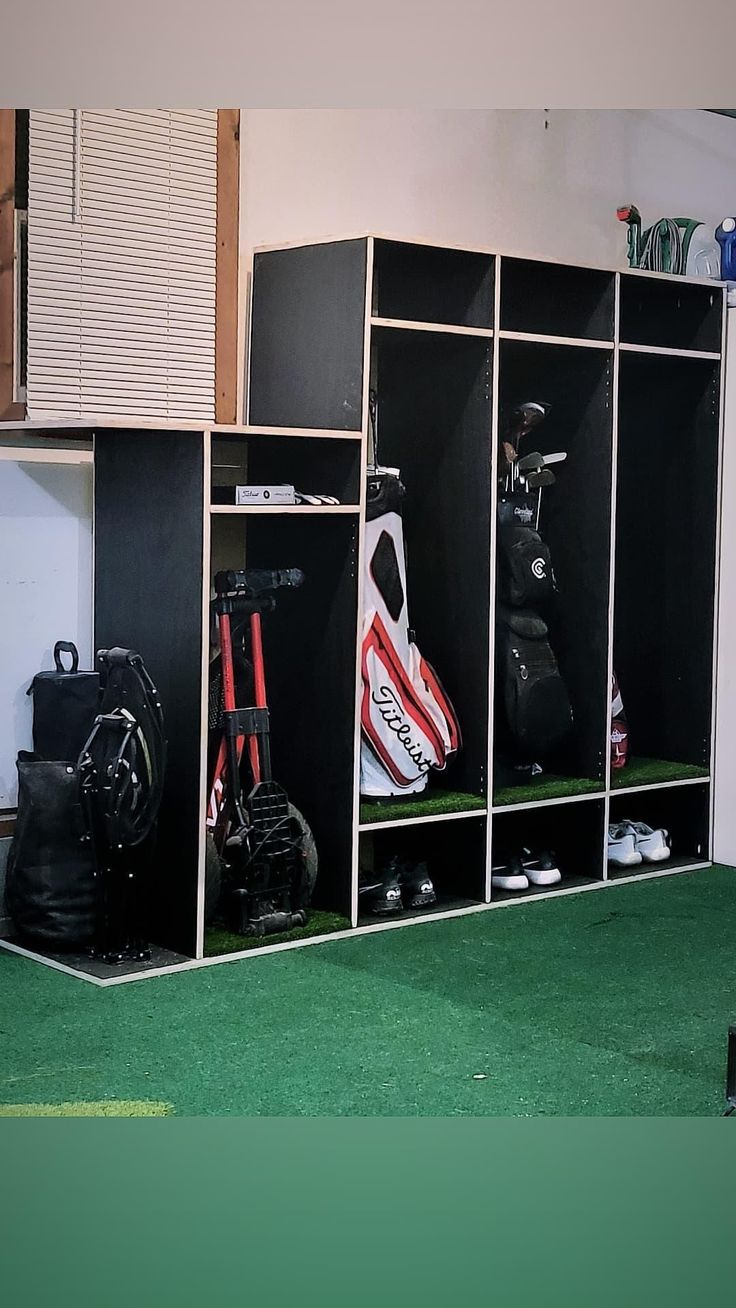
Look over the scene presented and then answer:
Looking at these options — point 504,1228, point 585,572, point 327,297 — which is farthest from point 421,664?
point 504,1228

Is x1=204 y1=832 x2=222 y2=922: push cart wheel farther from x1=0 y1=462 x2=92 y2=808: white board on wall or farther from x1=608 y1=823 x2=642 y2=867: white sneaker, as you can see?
x1=608 y1=823 x2=642 y2=867: white sneaker

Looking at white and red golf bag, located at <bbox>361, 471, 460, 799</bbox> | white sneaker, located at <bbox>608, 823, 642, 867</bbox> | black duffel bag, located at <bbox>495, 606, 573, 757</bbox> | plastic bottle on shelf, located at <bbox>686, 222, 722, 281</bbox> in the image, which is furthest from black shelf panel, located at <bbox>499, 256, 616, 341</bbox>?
white sneaker, located at <bbox>608, 823, 642, 867</bbox>

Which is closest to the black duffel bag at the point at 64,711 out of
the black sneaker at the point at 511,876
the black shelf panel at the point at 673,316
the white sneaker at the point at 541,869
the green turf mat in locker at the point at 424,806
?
the green turf mat in locker at the point at 424,806

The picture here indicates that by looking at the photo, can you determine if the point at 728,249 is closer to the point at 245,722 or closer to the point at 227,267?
the point at 227,267

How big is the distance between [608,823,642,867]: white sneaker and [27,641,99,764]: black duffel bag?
74.0 inches

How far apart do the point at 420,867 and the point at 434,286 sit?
167 centimetres

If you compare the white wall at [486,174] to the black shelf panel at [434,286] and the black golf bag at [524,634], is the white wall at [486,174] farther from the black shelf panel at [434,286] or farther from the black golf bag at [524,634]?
the black golf bag at [524,634]

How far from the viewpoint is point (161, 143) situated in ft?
14.0

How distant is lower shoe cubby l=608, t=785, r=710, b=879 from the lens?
5.18 m

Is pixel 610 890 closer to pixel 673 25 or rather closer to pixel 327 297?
pixel 327 297

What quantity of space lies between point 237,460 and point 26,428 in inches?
28.6

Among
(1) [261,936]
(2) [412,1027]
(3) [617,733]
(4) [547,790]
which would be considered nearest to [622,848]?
(3) [617,733]

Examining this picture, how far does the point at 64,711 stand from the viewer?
13.5 ft

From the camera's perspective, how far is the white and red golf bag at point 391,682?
14.5 feet
